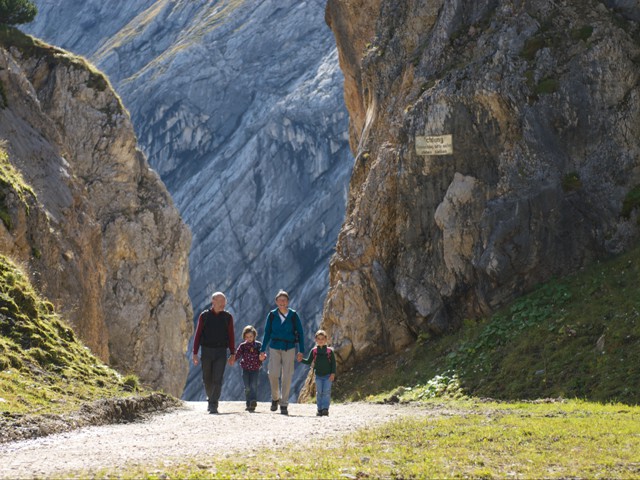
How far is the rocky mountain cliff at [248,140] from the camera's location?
114750mm

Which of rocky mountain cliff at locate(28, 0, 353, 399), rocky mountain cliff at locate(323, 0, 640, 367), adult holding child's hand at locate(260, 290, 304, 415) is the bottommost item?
adult holding child's hand at locate(260, 290, 304, 415)

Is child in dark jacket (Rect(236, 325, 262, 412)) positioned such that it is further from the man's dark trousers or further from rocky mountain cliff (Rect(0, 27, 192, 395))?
rocky mountain cliff (Rect(0, 27, 192, 395))

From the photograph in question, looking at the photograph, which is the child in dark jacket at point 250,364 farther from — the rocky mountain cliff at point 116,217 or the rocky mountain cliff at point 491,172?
the rocky mountain cliff at point 116,217

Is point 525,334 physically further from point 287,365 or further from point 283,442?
point 283,442

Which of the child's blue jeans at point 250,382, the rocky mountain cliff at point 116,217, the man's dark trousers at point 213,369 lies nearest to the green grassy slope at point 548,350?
the child's blue jeans at point 250,382

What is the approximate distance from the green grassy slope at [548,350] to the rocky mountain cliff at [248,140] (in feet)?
242

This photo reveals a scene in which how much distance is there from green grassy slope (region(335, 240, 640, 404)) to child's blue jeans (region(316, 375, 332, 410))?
13.5ft

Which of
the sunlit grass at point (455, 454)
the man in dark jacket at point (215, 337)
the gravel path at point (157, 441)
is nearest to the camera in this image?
the sunlit grass at point (455, 454)

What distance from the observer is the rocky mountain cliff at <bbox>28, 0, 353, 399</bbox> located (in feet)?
376

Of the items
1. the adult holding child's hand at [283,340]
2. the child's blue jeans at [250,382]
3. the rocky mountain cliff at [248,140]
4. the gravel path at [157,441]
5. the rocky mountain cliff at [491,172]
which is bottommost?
the gravel path at [157,441]

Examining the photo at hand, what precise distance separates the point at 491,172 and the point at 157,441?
1792 centimetres

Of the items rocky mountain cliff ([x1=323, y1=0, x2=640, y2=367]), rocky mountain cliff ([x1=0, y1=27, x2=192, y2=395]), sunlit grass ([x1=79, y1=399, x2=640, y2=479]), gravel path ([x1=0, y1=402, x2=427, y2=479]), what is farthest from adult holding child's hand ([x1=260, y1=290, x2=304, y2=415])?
rocky mountain cliff ([x1=0, y1=27, x2=192, y2=395])

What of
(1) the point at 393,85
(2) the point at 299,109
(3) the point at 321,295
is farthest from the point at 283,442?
(2) the point at 299,109

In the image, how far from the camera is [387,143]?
1243 inches
